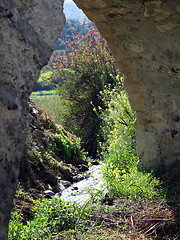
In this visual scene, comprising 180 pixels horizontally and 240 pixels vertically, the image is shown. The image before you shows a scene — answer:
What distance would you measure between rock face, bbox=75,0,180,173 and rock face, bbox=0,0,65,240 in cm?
213

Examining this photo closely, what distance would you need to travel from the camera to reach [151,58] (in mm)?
4062

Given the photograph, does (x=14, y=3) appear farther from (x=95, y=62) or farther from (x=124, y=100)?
(x=95, y=62)

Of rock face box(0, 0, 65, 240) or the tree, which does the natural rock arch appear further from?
the tree

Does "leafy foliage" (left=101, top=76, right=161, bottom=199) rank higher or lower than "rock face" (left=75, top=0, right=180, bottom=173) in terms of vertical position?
lower

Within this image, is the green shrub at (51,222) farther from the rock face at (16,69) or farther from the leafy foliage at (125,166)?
the rock face at (16,69)

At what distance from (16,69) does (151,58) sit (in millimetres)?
2713

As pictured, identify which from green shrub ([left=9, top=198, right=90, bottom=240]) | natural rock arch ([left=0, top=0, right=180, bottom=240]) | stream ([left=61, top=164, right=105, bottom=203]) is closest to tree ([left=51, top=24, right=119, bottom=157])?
stream ([left=61, top=164, right=105, bottom=203])

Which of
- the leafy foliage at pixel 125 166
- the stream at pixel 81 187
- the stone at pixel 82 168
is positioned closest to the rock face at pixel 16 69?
the leafy foliage at pixel 125 166

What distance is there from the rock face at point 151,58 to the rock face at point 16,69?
2133mm

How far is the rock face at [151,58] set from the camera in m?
3.83

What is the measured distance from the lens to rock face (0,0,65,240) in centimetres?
151

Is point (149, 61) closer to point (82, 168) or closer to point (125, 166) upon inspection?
point (125, 166)

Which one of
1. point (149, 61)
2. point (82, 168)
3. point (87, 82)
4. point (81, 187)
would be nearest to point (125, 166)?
point (81, 187)

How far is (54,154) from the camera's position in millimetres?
6688
